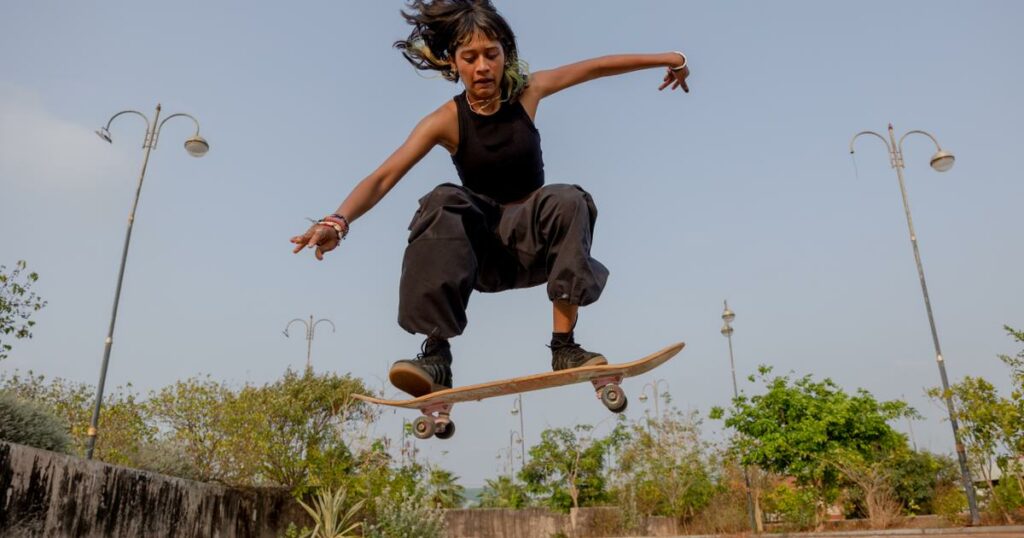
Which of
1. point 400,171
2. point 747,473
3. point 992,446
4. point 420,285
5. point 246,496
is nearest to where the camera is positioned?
point 420,285

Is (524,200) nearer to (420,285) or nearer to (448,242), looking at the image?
(448,242)

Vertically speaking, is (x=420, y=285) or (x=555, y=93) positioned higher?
(x=555, y=93)

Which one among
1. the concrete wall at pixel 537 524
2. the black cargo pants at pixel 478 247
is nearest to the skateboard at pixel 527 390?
the black cargo pants at pixel 478 247

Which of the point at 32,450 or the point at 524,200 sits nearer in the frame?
the point at 524,200

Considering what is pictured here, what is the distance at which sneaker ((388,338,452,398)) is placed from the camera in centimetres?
316

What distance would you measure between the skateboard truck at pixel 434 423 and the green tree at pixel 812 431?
79.5 ft

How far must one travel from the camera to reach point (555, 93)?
12.5ft

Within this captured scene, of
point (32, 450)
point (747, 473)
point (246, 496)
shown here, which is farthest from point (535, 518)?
point (32, 450)

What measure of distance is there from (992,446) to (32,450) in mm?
21289

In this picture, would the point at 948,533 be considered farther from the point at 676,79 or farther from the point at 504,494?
the point at 504,494

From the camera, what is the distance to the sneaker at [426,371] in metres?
3.16

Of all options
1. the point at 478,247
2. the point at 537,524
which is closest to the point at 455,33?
the point at 478,247

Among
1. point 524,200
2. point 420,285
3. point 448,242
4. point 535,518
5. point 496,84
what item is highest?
point 496,84

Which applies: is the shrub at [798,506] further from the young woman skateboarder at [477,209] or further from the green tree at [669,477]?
the young woman skateboarder at [477,209]
